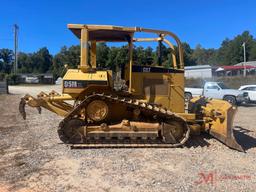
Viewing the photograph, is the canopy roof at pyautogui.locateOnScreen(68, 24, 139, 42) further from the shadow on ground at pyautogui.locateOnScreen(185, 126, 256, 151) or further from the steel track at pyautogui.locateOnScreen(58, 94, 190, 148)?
the shadow on ground at pyautogui.locateOnScreen(185, 126, 256, 151)

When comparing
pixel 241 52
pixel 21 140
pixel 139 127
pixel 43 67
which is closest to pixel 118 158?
pixel 139 127

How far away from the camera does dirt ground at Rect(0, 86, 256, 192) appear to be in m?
6.21

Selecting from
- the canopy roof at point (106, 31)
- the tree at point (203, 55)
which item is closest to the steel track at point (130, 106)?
the canopy roof at point (106, 31)

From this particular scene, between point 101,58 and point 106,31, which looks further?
point 101,58

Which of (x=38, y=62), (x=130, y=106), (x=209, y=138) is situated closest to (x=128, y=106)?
(x=130, y=106)

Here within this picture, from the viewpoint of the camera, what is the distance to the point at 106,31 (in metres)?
9.57

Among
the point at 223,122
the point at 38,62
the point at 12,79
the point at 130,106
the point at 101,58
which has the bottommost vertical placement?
the point at 223,122

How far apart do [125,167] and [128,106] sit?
95.5 inches

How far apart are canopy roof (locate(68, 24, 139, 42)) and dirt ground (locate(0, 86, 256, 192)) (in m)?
3.07

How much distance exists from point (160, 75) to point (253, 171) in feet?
12.8

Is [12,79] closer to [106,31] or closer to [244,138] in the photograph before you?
[106,31]

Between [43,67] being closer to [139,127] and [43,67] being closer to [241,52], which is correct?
[241,52]

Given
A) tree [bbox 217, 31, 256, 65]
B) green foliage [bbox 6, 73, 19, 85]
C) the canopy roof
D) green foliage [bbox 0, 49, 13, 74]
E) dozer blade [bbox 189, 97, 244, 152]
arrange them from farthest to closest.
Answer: green foliage [bbox 0, 49, 13, 74], tree [bbox 217, 31, 256, 65], green foliage [bbox 6, 73, 19, 85], the canopy roof, dozer blade [bbox 189, 97, 244, 152]

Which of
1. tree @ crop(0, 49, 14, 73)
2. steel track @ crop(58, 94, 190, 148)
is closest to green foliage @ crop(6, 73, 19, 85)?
tree @ crop(0, 49, 14, 73)
